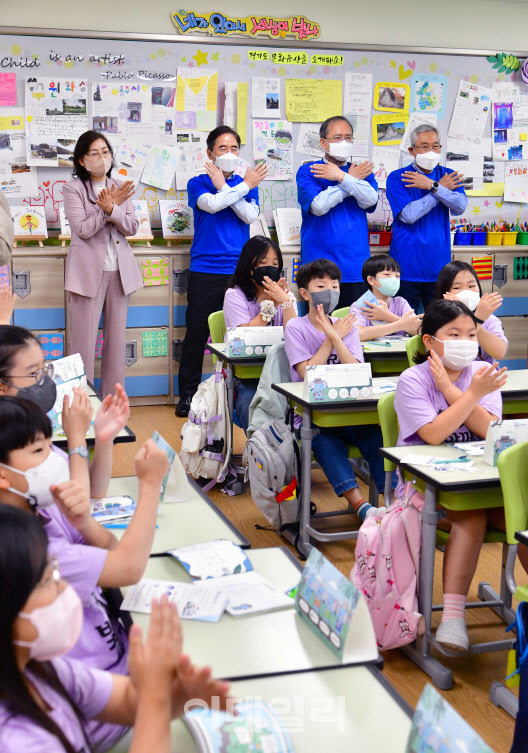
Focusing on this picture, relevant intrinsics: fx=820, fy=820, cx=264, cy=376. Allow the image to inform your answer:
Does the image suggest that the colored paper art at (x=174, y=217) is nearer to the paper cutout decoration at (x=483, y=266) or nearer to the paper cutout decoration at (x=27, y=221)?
the paper cutout decoration at (x=27, y=221)

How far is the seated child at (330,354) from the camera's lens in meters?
3.45

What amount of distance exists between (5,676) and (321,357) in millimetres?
2634

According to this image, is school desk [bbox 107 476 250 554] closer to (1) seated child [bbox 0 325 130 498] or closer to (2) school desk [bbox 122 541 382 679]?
(1) seated child [bbox 0 325 130 498]

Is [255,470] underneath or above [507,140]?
underneath

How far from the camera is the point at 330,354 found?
12.0ft

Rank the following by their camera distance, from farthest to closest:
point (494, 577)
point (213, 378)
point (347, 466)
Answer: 1. point (213, 378)
2. point (347, 466)
3. point (494, 577)

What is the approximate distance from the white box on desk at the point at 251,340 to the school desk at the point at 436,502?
1.33 metres

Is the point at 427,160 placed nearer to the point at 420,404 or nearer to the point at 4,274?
the point at 4,274

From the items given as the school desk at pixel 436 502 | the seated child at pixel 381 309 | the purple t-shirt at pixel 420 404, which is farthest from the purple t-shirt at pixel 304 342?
the school desk at pixel 436 502

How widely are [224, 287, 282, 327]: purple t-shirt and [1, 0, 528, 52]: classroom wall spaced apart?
98.7 inches

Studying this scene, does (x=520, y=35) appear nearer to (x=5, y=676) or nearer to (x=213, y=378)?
(x=213, y=378)

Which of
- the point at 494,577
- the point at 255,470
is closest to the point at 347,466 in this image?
the point at 255,470

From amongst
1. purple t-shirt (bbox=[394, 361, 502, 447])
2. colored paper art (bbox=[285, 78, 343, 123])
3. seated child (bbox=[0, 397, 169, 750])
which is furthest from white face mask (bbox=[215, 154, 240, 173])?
seated child (bbox=[0, 397, 169, 750])

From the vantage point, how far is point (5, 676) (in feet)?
3.34
